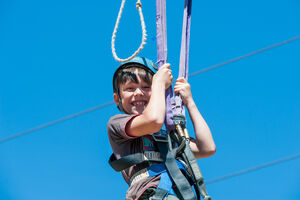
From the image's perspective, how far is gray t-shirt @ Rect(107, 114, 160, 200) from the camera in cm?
155

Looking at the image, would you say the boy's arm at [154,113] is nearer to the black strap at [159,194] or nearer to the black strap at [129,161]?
the black strap at [129,161]

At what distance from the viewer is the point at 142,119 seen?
151 cm

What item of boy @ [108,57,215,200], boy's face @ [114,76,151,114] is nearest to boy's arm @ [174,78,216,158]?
boy @ [108,57,215,200]

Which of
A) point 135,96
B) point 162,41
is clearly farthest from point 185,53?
point 135,96

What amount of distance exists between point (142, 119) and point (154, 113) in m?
0.05

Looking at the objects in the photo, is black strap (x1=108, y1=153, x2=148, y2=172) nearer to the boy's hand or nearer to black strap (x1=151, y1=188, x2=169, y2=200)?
black strap (x1=151, y1=188, x2=169, y2=200)

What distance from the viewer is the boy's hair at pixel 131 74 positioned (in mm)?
1751
